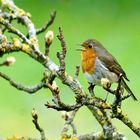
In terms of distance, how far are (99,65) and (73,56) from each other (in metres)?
8.40

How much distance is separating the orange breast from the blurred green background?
3.17 m

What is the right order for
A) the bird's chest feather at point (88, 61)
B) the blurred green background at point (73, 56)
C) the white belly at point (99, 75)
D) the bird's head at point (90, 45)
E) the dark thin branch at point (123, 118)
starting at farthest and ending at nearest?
1. the blurred green background at point (73, 56)
2. the bird's head at point (90, 45)
3. the bird's chest feather at point (88, 61)
4. the white belly at point (99, 75)
5. the dark thin branch at point (123, 118)

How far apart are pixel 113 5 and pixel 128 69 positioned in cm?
563

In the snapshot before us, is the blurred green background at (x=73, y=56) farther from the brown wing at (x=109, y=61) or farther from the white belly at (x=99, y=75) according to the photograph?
the white belly at (x=99, y=75)

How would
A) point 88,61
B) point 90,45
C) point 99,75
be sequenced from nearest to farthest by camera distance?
point 99,75, point 88,61, point 90,45

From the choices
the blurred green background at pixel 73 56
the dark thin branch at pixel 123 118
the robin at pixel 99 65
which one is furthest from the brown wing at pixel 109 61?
the blurred green background at pixel 73 56

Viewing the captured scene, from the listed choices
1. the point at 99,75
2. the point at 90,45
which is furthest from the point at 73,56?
the point at 99,75

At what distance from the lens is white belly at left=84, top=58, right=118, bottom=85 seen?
505 centimetres

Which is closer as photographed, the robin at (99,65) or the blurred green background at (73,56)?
the robin at (99,65)

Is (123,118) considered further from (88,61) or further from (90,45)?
(90,45)

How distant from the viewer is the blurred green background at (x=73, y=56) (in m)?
10.1

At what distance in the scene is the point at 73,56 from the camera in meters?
13.8

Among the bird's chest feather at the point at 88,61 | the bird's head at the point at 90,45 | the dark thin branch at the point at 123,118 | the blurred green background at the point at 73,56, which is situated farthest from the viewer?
the blurred green background at the point at 73,56

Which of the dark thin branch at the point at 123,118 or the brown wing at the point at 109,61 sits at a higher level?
the brown wing at the point at 109,61
